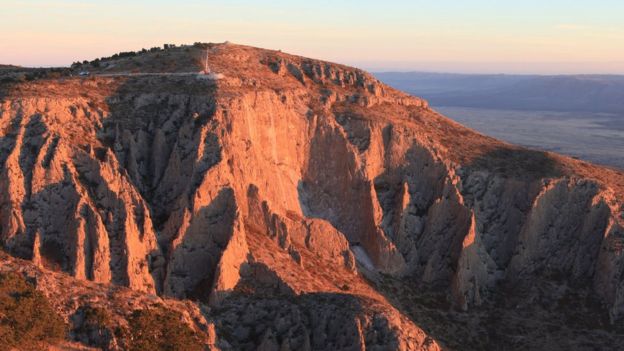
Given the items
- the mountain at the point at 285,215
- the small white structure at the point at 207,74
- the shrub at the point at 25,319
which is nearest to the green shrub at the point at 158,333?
the mountain at the point at 285,215

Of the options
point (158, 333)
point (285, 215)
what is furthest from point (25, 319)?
point (285, 215)

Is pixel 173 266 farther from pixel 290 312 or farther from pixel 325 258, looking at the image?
pixel 325 258

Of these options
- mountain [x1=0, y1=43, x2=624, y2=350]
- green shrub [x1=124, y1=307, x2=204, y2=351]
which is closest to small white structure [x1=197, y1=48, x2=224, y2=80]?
mountain [x1=0, y1=43, x2=624, y2=350]

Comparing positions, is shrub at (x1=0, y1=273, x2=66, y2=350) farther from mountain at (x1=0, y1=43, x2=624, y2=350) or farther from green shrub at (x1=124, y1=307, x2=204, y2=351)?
green shrub at (x1=124, y1=307, x2=204, y2=351)

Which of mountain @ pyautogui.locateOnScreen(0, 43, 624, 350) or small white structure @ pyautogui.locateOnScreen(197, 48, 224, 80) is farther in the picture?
small white structure @ pyautogui.locateOnScreen(197, 48, 224, 80)

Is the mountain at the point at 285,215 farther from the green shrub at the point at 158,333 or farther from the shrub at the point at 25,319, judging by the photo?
the shrub at the point at 25,319

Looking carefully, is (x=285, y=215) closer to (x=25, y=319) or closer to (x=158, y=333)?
(x=158, y=333)
